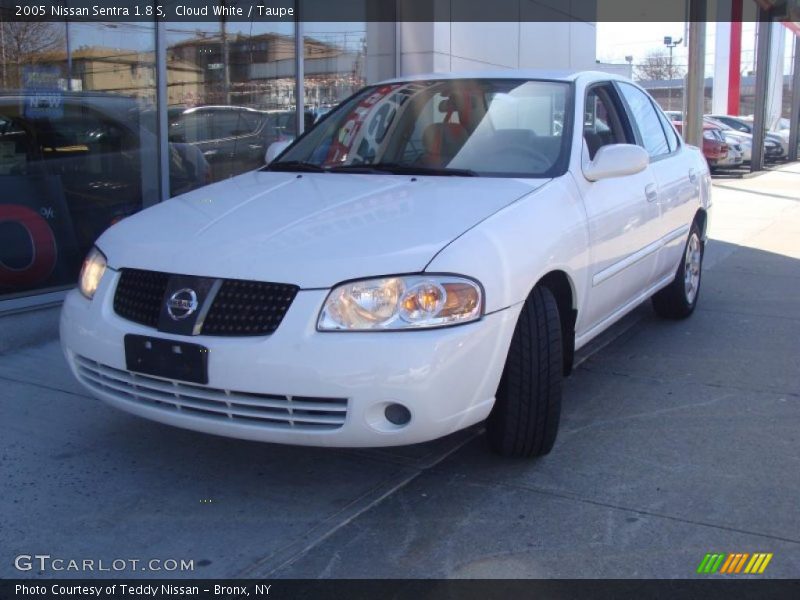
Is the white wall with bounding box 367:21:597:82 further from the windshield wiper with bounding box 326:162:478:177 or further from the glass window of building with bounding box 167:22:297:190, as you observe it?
the windshield wiper with bounding box 326:162:478:177

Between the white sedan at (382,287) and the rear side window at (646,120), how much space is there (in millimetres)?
864

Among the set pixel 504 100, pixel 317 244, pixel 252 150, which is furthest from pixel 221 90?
pixel 317 244

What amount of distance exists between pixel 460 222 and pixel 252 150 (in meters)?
5.14

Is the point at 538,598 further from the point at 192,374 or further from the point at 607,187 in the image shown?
the point at 607,187

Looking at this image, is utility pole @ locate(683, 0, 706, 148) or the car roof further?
utility pole @ locate(683, 0, 706, 148)

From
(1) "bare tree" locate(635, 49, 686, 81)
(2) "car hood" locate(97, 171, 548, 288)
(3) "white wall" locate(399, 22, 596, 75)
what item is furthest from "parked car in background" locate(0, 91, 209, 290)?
(1) "bare tree" locate(635, 49, 686, 81)

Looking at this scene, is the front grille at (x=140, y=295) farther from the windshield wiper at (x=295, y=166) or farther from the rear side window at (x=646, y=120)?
the rear side window at (x=646, y=120)

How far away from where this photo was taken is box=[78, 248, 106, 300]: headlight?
3805 millimetres

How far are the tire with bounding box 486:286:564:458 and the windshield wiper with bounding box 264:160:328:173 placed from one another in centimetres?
151

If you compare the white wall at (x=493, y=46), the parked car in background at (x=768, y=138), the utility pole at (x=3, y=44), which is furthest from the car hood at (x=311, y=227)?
the parked car in background at (x=768, y=138)

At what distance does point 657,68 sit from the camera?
74938mm

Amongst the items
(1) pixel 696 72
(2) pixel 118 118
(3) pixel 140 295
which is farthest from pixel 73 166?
(1) pixel 696 72

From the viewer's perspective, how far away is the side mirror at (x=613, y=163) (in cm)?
427

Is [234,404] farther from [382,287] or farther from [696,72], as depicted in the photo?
[696,72]
